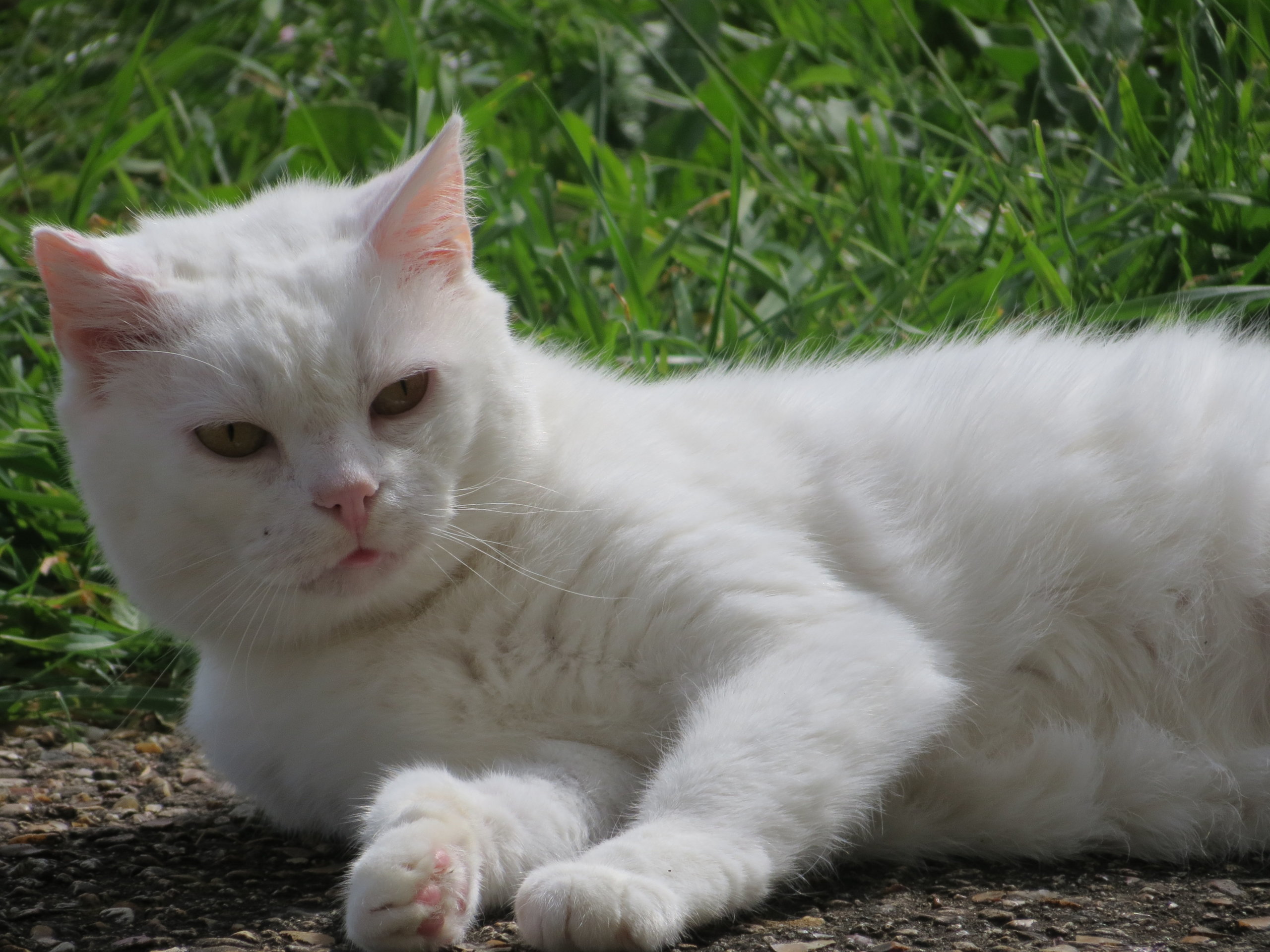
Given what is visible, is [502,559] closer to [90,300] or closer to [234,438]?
[234,438]

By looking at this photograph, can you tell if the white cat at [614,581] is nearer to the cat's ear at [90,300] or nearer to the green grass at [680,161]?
the cat's ear at [90,300]

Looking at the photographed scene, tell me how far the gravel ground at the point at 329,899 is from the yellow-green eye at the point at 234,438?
0.66 meters

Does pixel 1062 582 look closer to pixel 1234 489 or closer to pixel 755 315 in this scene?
pixel 1234 489

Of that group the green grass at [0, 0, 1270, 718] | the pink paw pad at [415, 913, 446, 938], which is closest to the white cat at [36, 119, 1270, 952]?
the pink paw pad at [415, 913, 446, 938]

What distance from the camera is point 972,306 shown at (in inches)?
127

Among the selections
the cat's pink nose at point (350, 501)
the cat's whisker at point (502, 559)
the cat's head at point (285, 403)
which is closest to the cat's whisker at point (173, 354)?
the cat's head at point (285, 403)

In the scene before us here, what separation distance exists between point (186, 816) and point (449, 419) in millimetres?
962

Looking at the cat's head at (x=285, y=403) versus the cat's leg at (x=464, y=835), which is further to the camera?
the cat's head at (x=285, y=403)

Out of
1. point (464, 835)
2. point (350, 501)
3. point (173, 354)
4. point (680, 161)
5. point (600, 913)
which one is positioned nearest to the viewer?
point (600, 913)

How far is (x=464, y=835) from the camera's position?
1637mm

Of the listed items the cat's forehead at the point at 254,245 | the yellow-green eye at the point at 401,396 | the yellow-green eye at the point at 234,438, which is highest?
the cat's forehead at the point at 254,245

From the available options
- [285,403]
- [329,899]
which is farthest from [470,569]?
[329,899]

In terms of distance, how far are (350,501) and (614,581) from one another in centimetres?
42

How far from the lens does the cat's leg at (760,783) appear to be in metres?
1.48
